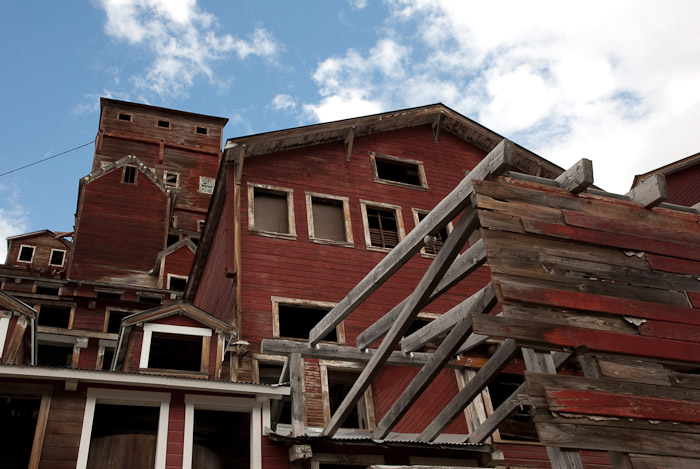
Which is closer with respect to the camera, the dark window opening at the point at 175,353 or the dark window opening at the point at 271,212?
the dark window opening at the point at 175,353

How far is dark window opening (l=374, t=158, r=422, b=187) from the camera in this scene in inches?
845

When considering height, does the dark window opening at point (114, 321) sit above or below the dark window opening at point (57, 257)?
below

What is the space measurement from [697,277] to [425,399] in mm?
8389

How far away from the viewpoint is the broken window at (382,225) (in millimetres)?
18969

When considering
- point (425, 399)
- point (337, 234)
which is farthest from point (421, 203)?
point (425, 399)

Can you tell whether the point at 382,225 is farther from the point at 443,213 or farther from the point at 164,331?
the point at 443,213

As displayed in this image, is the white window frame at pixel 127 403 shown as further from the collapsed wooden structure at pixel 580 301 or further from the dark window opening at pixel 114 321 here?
the dark window opening at pixel 114 321

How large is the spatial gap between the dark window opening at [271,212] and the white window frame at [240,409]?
19.2ft

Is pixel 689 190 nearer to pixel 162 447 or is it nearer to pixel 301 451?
pixel 301 451

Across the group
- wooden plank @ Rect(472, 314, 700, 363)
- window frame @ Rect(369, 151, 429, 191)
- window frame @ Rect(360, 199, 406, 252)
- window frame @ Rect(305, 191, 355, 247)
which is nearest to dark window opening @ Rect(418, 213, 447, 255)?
window frame @ Rect(360, 199, 406, 252)

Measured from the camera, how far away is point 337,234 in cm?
1862

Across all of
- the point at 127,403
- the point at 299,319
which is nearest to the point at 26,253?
the point at 299,319

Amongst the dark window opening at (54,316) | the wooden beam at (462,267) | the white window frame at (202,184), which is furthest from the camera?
the white window frame at (202,184)

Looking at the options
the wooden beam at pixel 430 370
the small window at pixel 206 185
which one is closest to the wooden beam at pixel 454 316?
the wooden beam at pixel 430 370
